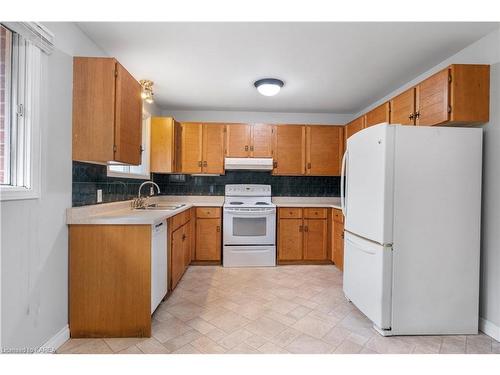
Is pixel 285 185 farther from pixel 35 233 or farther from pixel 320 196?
pixel 35 233

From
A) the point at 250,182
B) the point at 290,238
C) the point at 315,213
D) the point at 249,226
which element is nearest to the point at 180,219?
the point at 249,226

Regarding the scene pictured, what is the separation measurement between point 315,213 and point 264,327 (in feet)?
6.57

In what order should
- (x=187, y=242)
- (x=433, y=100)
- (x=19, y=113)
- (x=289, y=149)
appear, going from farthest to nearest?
(x=289, y=149)
(x=187, y=242)
(x=433, y=100)
(x=19, y=113)

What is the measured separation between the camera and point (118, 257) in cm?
179

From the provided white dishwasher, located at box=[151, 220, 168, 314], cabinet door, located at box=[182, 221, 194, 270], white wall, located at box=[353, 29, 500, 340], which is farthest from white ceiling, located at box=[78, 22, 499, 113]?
cabinet door, located at box=[182, 221, 194, 270]

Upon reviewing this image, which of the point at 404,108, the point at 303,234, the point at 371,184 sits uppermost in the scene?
the point at 404,108

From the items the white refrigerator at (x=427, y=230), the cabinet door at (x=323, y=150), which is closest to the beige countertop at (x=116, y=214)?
the cabinet door at (x=323, y=150)

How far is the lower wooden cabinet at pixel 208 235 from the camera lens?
3.52 m

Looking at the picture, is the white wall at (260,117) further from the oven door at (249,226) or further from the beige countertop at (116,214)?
the oven door at (249,226)

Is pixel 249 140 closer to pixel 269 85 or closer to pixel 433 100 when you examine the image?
pixel 269 85

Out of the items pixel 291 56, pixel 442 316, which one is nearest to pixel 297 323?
pixel 442 316

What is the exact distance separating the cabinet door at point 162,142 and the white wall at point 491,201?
3.35 meters

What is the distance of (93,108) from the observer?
182cm

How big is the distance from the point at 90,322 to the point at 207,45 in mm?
2404
